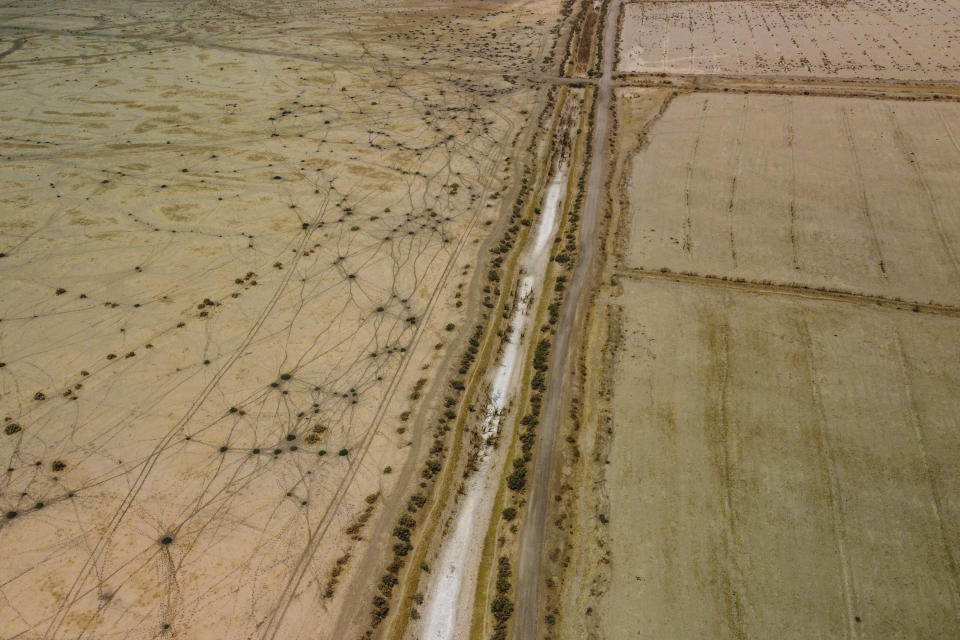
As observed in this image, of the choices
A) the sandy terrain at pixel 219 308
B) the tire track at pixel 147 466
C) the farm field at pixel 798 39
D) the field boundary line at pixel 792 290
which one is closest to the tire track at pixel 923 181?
the field boundary line at pixel 792 290

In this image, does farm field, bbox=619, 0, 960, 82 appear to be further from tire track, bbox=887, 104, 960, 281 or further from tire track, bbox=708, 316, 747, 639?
tire track, bbox=708, 316, 747, 639

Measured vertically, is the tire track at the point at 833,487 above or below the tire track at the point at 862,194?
below

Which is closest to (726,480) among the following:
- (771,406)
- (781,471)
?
(781,471)

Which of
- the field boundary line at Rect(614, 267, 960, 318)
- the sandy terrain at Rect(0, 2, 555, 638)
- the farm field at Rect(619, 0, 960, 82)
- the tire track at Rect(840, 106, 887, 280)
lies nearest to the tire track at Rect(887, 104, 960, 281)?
the tire track at Rect(840, 106, 887, 280)

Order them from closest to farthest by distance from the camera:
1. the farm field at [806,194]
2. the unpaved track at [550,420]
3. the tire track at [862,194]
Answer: the unpaved track at [550,420] → the farm field at [806,194] → the tire track at [862,194]

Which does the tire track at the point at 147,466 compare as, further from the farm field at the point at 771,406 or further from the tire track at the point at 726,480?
the tire track at the point at 726,480

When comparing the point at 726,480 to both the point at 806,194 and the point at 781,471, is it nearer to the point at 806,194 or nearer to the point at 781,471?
the point at 781,471
